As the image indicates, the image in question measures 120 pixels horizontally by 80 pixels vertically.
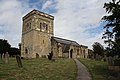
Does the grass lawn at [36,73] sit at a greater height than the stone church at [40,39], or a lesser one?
lesser

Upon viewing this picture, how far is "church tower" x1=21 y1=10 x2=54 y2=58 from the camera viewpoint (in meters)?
52.8

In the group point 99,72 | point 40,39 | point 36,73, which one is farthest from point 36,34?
point 36,73

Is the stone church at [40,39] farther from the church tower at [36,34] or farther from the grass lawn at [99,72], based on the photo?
the grass lawn at [99,72]

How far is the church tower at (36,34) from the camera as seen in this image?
52.8 metres

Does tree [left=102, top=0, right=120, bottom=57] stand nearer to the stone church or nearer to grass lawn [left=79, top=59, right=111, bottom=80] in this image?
grass lawn [left=79, top=59, right=111, bottom=80]

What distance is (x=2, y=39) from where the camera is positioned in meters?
69.1

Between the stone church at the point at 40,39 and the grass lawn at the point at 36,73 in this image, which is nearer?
the grass lawn at the point at 36,73

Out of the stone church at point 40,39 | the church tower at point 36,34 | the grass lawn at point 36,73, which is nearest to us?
the grass lawn at point 36,73

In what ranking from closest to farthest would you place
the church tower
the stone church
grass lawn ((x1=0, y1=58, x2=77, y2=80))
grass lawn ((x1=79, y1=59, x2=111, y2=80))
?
1. grass lawn ((x1=0, y1=58, x2=77, y2=80))
2. grass lawn ((x1=79, y1=59, x2=111, y2=80))
3. the church tower
4. the stone church

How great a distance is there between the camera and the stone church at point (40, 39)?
52938 millimetres

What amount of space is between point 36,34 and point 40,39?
2.15 meters

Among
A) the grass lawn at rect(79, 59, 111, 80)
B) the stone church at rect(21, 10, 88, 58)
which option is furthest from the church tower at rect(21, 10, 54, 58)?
the grass lawn at rect(79, 59, 111, 80)

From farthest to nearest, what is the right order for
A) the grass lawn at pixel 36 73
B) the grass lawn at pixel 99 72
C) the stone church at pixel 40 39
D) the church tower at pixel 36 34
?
1. the stone church at pixel 40 39
2. the church tower at pixel 36 34
3. the grass lawn at pixel 99 72
4. the grass lawn at pixel 36 73

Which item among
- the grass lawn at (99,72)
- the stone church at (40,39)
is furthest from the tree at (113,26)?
the stone church at (40,39)
